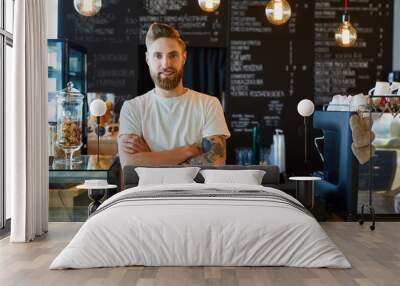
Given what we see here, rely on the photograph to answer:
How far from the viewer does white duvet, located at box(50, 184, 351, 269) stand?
480 centimetres

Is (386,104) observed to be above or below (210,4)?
below

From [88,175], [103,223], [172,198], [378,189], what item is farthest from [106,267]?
[378,189]

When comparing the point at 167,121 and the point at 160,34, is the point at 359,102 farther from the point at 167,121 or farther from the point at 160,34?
the point at 160,34

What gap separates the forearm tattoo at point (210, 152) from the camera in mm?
7182

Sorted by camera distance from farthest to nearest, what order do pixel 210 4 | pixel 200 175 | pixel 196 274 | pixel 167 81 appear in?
pixel 167 81, pixel 200 175, pixel 210 4, pixel 196 274

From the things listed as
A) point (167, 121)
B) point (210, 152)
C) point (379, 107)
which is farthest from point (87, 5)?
point (379, 107)

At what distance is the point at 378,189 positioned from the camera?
734 cm

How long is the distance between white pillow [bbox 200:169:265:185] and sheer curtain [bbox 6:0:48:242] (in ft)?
5.40

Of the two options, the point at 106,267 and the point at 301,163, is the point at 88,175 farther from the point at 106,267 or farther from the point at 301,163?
the point at 301,163

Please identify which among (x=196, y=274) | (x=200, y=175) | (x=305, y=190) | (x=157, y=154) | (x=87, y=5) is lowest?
(x=196, y=274)

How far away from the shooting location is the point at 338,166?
7.64m

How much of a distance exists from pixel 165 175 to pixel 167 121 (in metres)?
0.67

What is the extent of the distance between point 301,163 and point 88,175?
3.38 meters

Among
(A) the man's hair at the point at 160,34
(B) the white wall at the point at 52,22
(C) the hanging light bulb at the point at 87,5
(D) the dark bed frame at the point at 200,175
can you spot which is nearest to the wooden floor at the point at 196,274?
(D) the dark bed frame at the point at 200,175
